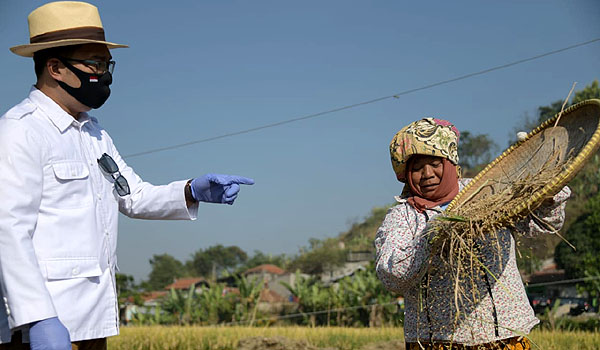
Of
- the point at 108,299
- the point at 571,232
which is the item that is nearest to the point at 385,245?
the point at 108,299

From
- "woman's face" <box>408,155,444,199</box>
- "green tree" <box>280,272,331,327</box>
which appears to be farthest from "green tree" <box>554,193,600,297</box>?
"woman's face" <box>408,155,444,199</box>

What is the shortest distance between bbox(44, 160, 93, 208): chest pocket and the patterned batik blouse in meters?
1.21

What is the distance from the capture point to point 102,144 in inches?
106

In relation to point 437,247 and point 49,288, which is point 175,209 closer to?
point 49,288

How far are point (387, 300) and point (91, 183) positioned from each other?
1413 cm

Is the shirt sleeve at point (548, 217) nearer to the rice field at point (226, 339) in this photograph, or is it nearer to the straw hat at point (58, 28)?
the straw hat at point (58, 28)

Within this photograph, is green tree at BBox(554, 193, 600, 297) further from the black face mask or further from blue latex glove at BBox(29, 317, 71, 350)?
blue latex glove at BBox(29, 317, 71, 350)

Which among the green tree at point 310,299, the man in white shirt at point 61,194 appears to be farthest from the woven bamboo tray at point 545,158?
the green tree at point 310,299

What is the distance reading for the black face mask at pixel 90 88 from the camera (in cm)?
249

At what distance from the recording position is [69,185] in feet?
7.61

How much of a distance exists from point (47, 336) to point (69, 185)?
21.9 inches

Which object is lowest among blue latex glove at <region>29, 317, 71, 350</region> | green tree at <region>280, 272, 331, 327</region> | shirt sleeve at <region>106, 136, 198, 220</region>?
green tree at <region>280, 272, 331, 327</region>

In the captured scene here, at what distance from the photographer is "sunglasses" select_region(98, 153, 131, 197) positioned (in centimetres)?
257

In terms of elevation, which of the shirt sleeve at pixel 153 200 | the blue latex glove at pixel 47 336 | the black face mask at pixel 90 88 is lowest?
the blue latex glove at pixel 47 336
